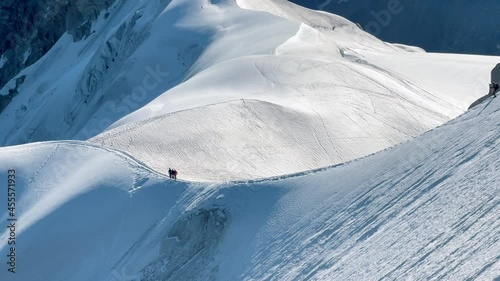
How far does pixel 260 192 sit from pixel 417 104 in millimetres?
19905

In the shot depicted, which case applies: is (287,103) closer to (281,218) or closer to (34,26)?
(281,218)

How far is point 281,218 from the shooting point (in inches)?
1013

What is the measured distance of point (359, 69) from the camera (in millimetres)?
49031

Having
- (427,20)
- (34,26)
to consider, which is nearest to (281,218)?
(427,20)

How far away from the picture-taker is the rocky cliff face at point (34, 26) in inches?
3250

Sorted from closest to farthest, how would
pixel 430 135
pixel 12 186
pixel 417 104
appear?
pixel 430 135 → pixel 12 186 → pixel 417 104

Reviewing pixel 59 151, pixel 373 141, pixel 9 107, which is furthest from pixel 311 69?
pixel 9 107

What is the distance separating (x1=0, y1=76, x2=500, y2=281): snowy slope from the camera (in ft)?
68.5

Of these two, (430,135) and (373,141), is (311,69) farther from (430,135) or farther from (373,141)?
(430,135)

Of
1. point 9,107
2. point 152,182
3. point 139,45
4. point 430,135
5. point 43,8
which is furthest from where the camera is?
point 43,8

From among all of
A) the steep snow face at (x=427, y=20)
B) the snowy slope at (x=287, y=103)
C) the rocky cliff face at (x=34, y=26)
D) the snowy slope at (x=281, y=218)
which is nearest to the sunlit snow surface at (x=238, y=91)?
A: the snowy slope at (x=287, y=103)

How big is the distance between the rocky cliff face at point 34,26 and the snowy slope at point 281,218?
5188 centimetres

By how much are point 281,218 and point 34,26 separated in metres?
71.8

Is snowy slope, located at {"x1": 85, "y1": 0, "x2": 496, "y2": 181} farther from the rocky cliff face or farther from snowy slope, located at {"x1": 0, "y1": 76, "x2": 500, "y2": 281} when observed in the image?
the rocky cliff face
